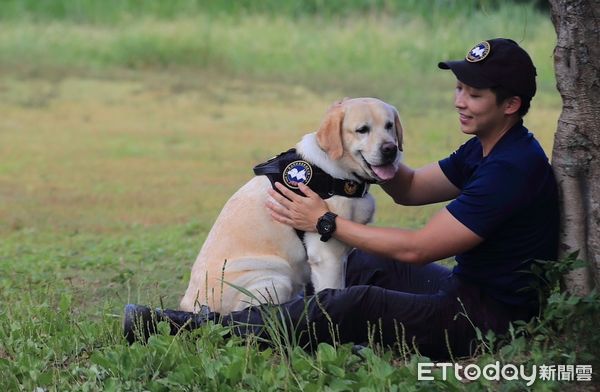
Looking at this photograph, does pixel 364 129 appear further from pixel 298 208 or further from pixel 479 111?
pixel 479 111

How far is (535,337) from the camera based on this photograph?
4.17 metres

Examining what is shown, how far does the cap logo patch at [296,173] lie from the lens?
476 centimetres

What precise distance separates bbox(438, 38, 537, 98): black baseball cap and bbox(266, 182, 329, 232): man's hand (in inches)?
36.7

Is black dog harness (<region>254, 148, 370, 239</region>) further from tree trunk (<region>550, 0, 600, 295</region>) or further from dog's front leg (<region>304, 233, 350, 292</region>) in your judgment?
tree trunk (<region>550, 0, 600, 295</region>)

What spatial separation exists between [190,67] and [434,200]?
11379mm

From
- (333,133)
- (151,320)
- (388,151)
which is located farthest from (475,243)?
(151,320)

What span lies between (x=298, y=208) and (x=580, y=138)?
1.36 m

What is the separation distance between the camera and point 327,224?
4.60 m

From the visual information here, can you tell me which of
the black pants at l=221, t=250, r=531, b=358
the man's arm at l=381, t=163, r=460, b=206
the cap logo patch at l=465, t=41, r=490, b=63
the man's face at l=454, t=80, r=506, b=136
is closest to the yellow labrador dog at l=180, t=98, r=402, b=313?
the man's arm at l=381, t=163, r=460, b=206

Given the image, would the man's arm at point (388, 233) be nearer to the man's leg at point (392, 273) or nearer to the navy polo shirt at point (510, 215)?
the navy polo shirt at point (510, 215)

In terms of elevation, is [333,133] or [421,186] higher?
[333,133]

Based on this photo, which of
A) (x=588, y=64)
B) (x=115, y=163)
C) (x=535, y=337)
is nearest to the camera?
(x=535, y=337)

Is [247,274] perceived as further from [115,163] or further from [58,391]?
[115,163]

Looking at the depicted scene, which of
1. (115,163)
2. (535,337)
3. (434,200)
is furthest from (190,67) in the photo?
(535,337)
